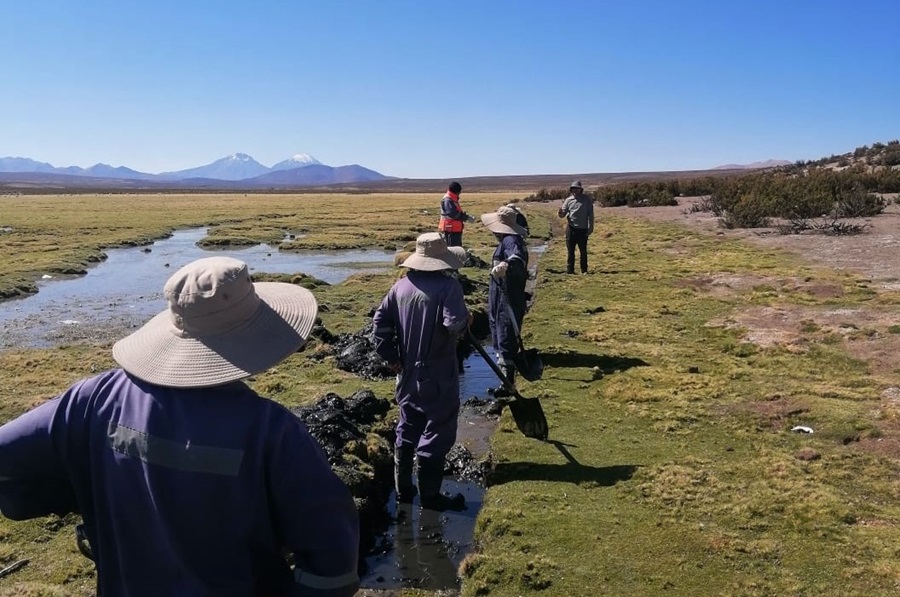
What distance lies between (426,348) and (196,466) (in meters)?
4.45

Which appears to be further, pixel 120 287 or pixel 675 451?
pixel 120 287

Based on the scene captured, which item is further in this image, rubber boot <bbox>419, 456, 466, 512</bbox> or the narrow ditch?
rubber boot <bbox>419, 456, 466, 512</bbox>

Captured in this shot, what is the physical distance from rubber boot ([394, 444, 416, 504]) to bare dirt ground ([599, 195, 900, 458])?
4.58m

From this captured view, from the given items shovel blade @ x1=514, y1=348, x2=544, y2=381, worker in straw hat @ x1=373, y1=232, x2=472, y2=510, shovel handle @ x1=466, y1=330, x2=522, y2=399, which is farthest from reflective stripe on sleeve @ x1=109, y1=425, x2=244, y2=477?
shovel blade @ x1=514, y1=348, x2=544, y2=381

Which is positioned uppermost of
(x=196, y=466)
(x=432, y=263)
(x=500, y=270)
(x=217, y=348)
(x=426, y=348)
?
(x=217, y=348)

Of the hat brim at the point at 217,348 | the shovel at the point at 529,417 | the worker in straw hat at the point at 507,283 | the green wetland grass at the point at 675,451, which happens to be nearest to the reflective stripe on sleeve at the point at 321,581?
the hat brim at the point at 217,348

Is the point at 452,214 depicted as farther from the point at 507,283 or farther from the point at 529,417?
the point at 529,417

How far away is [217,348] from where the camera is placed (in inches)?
94.2

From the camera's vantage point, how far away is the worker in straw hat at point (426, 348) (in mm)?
6648

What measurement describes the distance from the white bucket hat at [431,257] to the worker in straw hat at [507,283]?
3.19 m

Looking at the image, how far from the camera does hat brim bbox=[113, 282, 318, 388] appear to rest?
2309mm

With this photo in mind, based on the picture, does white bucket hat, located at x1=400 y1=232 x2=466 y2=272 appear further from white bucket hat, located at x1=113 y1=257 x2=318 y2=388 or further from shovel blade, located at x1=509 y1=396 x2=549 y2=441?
white bucket hat, located at x1=113 y1=257 x2=318 y2=388

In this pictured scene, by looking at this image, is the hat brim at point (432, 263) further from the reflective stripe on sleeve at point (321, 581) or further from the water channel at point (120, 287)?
the water channel at point (120, 287)

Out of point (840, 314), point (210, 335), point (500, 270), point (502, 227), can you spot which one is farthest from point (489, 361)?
point (840, 314)
